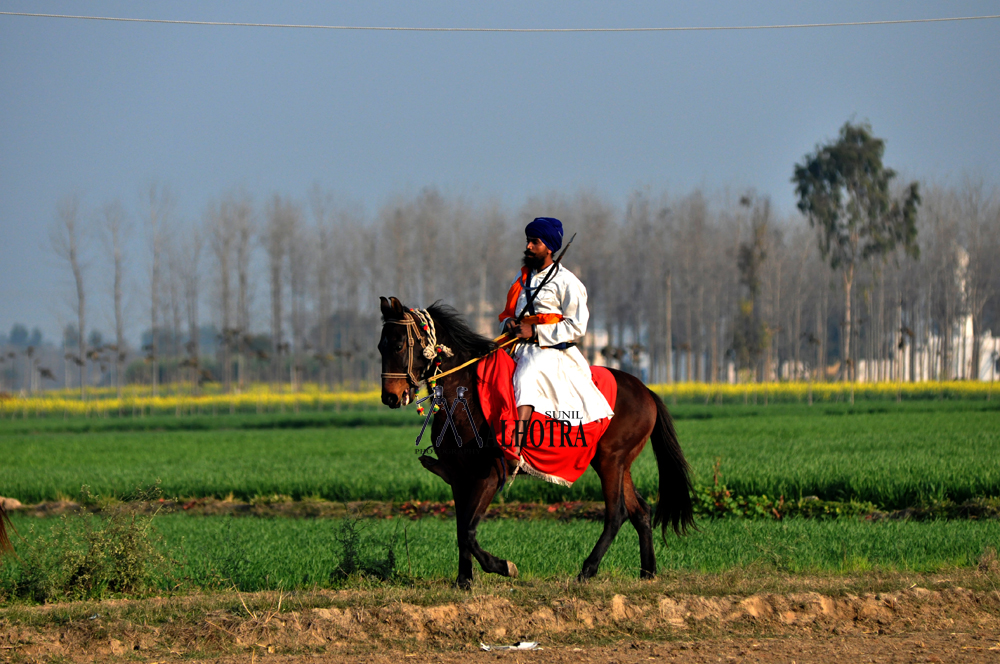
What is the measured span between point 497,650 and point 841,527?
5.85m

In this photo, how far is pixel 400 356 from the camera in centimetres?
633

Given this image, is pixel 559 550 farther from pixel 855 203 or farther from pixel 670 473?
pixel 855 203

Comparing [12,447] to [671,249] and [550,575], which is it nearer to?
[550,575]

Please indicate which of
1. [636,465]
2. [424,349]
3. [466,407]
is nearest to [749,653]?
[466,407]

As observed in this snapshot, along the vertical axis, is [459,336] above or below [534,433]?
above

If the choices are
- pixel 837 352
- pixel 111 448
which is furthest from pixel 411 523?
pixel 837 352

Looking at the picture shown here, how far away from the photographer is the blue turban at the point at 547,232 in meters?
6.87

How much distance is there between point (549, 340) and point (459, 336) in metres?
0.69

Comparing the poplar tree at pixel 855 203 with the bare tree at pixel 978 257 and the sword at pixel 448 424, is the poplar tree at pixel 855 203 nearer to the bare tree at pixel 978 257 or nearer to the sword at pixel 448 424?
the bare tree at pixel 978 257

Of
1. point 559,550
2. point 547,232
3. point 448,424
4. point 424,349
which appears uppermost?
point 547,232

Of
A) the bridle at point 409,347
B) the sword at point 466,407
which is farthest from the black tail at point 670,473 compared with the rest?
the bridle at point 409,347

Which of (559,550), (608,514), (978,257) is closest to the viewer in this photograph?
(608,514)

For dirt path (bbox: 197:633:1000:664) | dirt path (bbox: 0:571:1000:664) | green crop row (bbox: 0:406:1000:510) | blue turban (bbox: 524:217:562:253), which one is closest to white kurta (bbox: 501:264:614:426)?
blue turban (bbox: 524:217:562:253)

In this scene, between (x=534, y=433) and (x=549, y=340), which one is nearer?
(x=534, y=433)
